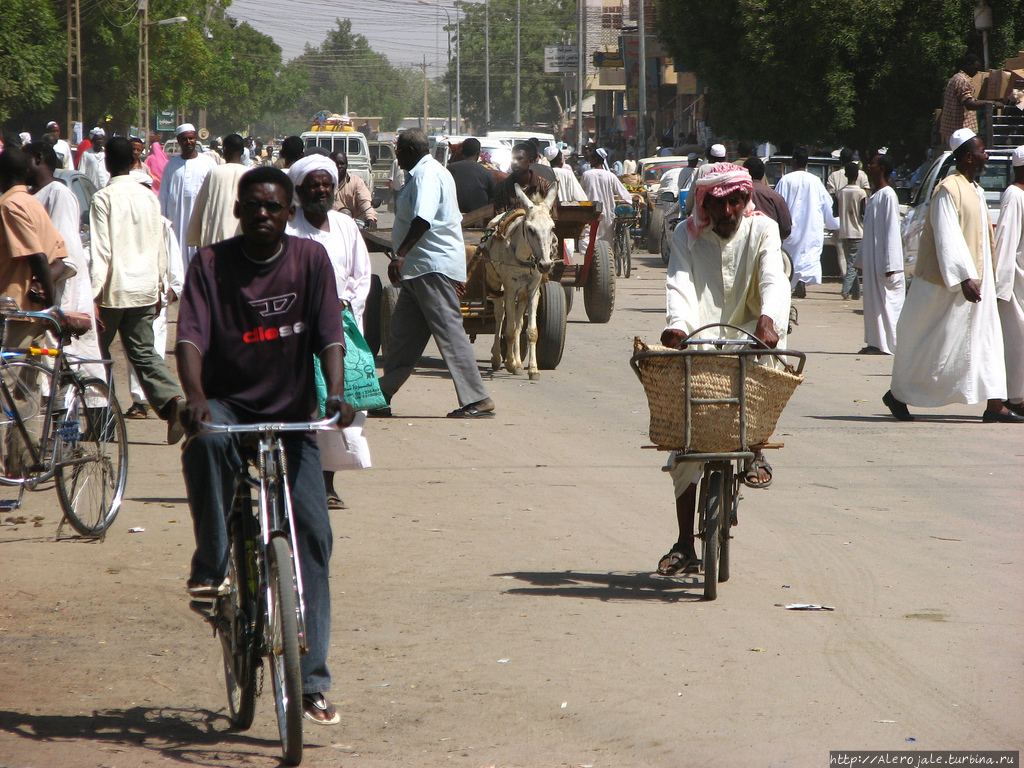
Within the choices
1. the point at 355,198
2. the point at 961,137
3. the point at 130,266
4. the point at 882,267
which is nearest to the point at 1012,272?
A: the point at 961,137

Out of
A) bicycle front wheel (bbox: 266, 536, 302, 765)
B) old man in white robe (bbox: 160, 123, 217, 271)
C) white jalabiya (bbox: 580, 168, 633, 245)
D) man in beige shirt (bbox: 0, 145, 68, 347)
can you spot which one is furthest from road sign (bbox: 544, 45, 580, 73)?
bicycle front wheel (bbox: 266, 536, 302, 765)

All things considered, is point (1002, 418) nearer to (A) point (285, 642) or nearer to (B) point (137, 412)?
(B) point (137, 412)

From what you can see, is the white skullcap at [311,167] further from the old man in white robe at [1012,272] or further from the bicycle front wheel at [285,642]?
the old man in white robe at [1012,272]

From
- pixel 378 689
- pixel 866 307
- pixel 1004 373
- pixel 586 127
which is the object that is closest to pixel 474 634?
pixel 378 689

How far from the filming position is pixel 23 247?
7.19 metres

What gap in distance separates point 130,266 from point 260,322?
4.69 meters

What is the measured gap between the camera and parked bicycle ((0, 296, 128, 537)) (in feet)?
21.9

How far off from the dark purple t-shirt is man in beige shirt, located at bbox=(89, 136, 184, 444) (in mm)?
4459

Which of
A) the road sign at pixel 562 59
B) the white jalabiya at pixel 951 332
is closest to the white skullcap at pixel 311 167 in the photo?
the white jalabiya at pixel 951 332

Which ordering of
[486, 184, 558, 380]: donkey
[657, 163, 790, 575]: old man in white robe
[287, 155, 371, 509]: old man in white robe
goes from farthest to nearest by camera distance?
[486, 184, 558, 380]: donkey < [287, 155, 371, 509]: old man in white robe < [657, 163, 790, 575]: old man in white robe

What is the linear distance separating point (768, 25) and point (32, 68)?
85.3 ft

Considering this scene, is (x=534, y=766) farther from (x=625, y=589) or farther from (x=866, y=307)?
(x=866, y=307)

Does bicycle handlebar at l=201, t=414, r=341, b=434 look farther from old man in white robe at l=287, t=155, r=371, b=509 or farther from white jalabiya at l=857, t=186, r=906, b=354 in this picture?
white jalabiya at l=857, t=186, r=906, b=354

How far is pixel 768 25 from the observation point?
80.6 feet
